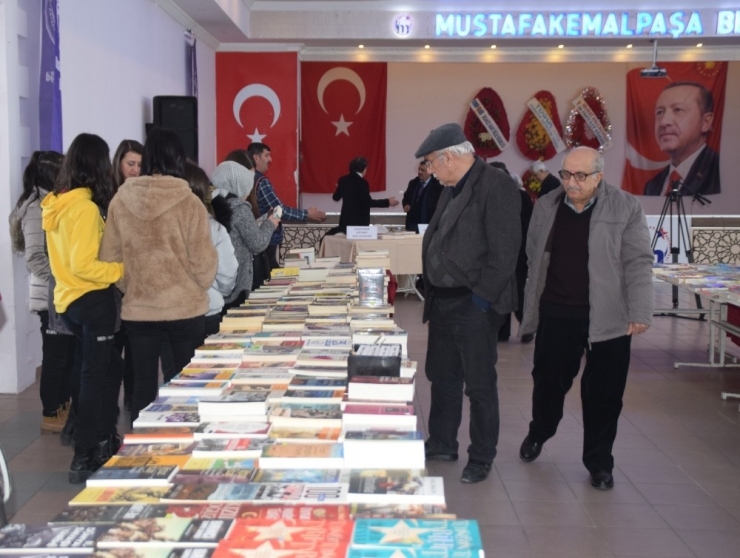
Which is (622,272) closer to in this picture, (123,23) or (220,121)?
(123,23)

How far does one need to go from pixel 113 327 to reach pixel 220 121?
833 centimetres

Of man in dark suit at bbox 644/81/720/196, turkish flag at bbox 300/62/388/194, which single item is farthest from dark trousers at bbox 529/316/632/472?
man in dark suit at bbox 644/81/720/196

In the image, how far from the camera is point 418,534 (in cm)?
157

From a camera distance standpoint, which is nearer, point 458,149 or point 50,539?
point 50,539

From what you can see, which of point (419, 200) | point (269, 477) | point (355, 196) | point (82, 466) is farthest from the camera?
point (419, 200)

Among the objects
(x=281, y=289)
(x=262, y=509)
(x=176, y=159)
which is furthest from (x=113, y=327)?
(x=262, y=509)

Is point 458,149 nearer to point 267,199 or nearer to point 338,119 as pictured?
point 267,199

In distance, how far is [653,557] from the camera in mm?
3020

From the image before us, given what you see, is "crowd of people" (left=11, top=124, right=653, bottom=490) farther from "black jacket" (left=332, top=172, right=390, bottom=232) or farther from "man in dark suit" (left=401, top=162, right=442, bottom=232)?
"black jacket" (left=332, top=172, right=390, bottom=232)

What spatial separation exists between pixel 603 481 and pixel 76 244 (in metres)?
2.46

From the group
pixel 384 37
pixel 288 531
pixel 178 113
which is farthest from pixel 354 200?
pixel 288 531

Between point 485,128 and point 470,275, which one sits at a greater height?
point 485,128

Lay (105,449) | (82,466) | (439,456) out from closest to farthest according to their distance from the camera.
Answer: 1. (82,466)
2. (105,449)
3. (439,456)

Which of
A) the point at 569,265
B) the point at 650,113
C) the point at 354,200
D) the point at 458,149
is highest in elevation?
the point at 650,113
